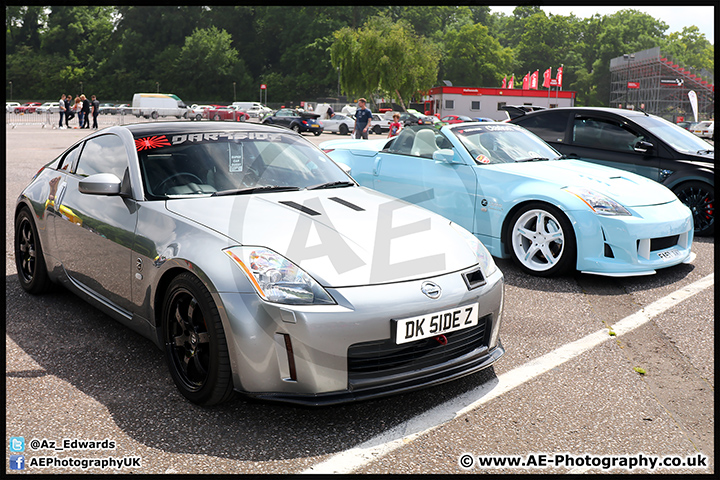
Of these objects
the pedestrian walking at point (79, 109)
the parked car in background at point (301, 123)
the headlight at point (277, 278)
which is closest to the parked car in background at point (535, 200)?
the headlight at point (277, 278)

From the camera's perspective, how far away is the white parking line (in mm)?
2631

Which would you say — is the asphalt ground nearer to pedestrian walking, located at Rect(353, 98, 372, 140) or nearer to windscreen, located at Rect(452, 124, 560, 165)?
windscreen, located at Rect(452, 124, 560, 165)

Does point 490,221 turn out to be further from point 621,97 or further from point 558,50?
point 558,50

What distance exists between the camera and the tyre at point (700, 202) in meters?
7.63

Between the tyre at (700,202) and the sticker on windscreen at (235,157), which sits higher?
the sticker on windscreen at (235,157)

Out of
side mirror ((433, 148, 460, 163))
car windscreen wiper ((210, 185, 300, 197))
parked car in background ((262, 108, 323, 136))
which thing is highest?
parked car in background ((262, 108, 323, 136))

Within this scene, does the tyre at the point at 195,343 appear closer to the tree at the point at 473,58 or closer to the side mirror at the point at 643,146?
the side mirror at the point at 643,146

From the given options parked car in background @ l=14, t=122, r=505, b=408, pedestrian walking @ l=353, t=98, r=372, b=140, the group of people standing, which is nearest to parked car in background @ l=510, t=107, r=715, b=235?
parked car in background @ l=14, t=122, r=505, b=408

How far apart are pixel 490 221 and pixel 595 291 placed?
117 cm

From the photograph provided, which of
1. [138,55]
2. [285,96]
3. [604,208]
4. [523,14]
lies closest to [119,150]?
[604,208]

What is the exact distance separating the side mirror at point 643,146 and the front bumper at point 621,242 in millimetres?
2855

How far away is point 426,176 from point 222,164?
3079 mm

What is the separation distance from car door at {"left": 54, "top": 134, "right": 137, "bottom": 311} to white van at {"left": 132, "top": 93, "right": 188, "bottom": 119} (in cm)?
5274

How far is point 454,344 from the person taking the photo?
3.09 metres
